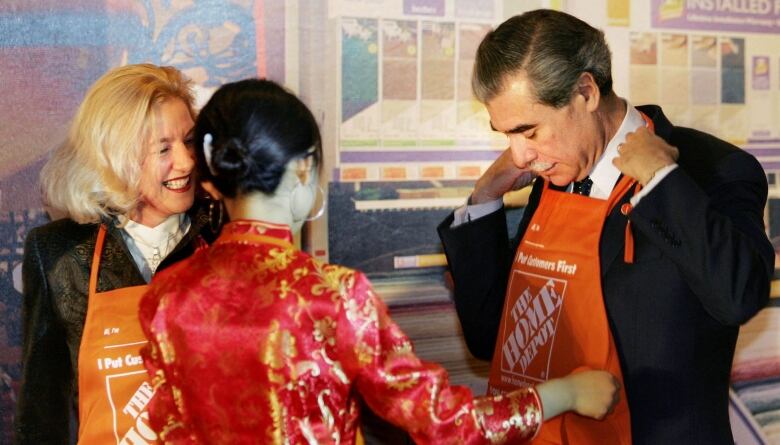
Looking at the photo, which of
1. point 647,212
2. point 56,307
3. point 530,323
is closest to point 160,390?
point 56,307

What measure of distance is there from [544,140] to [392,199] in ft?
2.37

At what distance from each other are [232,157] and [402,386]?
38 centimetres

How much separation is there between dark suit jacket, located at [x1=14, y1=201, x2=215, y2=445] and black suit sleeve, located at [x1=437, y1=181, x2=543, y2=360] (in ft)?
1.68

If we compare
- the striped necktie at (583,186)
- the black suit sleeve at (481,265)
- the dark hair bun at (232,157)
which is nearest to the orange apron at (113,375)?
the dark hair bun at (232,157)

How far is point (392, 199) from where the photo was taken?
2.23 m

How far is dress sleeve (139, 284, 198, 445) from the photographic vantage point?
4.06 feet

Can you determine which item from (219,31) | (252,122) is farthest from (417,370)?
(219,31)

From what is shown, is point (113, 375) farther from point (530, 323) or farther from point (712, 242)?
point (712, 242)

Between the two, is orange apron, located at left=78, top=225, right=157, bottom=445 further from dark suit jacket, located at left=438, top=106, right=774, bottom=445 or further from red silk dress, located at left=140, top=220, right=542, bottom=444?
dark suit jacket, located at left=438, top=106, right=774, bottom=445

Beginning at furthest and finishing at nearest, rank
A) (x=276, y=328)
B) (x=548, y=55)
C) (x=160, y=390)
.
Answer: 1. (x=548, y=55)
2. (x=160, y=390)
3. (x=276, y=328)

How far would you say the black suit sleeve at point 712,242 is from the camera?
1.38m

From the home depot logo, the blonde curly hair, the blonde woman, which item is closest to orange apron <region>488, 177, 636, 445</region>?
the home depot logo

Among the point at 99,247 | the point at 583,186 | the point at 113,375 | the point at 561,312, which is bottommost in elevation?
the point at 113,375

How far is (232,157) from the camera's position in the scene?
3.81 ft
